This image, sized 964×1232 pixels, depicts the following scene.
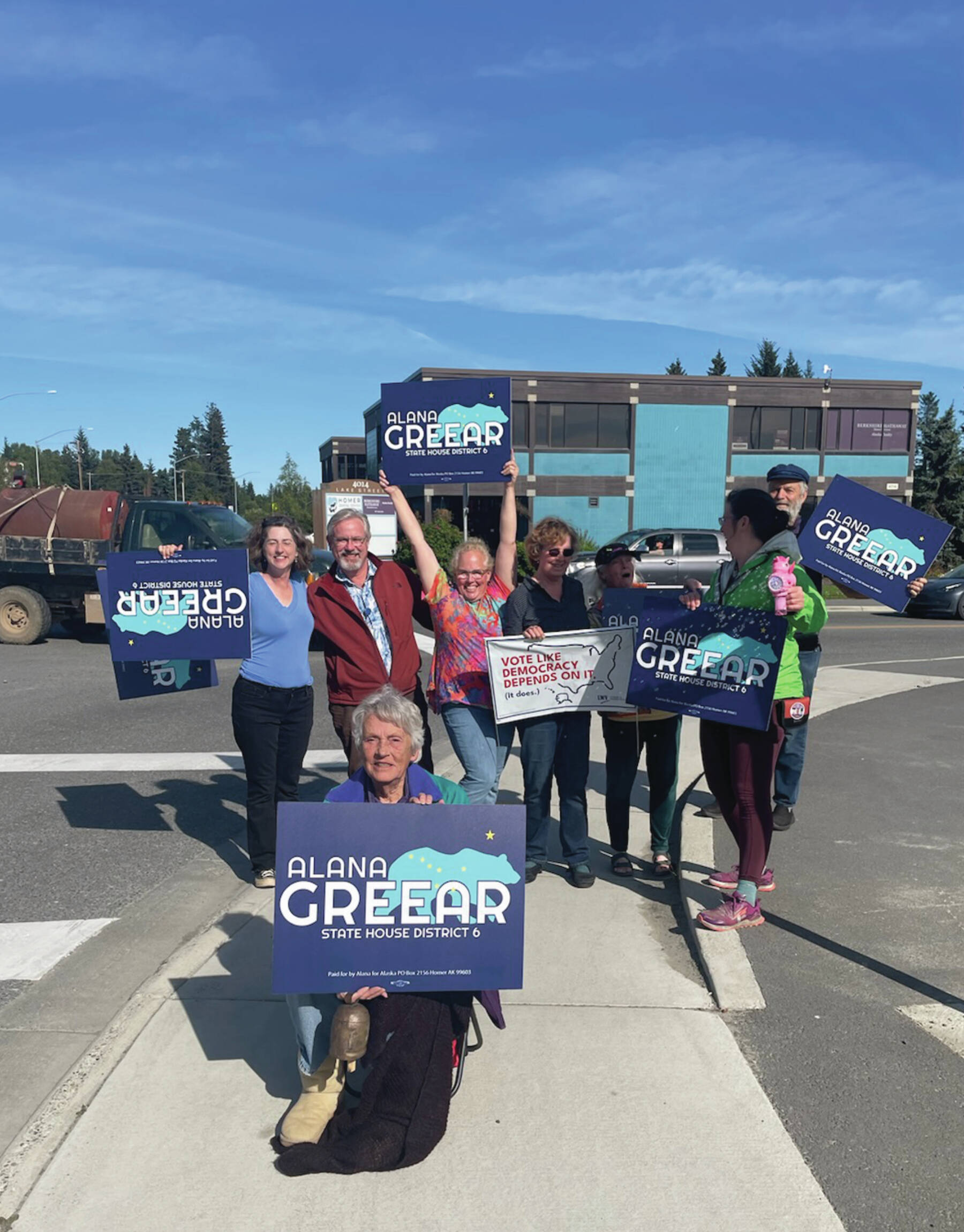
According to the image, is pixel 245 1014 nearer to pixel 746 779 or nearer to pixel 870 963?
pixel 746 779

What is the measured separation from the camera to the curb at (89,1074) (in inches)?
107

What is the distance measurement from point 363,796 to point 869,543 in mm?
2940

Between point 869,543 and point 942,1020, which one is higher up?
point 869,543

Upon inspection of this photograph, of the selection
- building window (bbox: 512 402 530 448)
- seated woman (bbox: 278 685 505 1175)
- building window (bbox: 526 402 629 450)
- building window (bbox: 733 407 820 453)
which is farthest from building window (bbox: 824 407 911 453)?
seated woman (bbox: 278 685 505 1175)

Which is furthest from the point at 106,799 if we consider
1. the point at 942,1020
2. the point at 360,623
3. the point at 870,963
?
the point at 942,1020

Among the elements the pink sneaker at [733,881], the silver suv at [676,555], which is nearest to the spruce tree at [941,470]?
the silver suv at [676,555]

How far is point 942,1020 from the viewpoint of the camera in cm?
357

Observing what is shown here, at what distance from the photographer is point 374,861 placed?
303 centimetres

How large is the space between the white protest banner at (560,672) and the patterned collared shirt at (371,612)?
1.58 feet

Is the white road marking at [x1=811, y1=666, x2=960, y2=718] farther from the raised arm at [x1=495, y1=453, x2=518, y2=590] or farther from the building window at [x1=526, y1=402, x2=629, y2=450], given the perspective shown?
the building window at [x1=526, y1=402, x2=629, y2=450]

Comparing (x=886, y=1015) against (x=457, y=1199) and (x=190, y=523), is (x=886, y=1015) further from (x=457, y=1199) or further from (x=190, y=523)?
(x=190, y=523)

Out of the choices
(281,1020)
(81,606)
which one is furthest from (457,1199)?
(81,606)

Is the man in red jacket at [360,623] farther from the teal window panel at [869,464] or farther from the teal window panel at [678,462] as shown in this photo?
the teal window panel at [869,464]

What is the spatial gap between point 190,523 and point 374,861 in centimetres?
A: 1238
